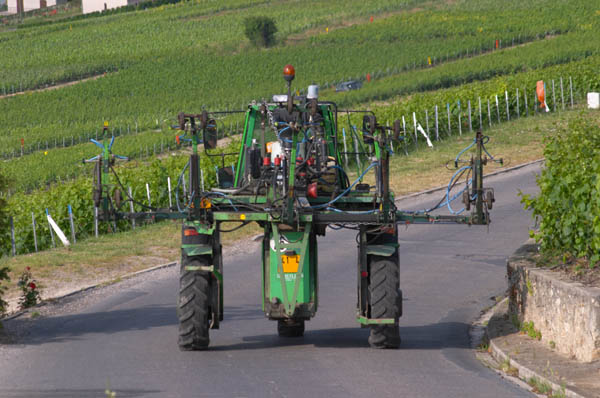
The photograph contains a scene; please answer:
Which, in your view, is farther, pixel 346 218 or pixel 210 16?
pixel 210 16

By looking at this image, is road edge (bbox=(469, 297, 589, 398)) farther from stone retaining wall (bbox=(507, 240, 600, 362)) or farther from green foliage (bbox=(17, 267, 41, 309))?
green foliage (bbox=(17, 267, 41, 309))

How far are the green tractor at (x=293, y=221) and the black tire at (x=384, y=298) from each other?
0.04 feet

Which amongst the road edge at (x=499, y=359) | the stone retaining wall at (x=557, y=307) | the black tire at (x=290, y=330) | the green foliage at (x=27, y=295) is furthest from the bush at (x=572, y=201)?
the green foliage at (x=27, y=295)

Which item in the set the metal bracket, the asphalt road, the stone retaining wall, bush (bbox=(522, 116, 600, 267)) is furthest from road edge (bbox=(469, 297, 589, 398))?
the metal bracket

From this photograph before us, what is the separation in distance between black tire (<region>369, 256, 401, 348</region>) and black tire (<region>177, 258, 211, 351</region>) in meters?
2.21

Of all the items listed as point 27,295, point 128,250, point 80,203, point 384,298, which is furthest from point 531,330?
point 80,203

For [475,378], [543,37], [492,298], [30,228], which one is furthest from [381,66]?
[475,378]

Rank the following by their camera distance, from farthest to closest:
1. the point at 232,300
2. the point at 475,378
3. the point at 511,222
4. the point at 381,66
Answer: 1. the point at 381,66
2. the point at 511,222
3. the point at 232,300
4. the point at 475,378

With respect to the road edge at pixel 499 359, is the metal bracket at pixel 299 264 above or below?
above

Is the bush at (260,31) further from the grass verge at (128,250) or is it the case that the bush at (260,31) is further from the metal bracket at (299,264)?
the metal bracket at (299,264)

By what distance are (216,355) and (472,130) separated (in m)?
36.1

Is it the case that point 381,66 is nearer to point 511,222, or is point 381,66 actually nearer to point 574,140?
point 511,222

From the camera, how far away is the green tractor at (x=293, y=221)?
1476cm

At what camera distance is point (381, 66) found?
303 ft
